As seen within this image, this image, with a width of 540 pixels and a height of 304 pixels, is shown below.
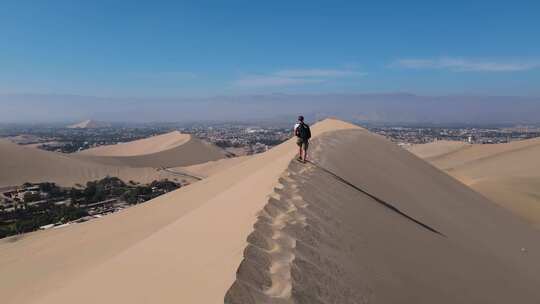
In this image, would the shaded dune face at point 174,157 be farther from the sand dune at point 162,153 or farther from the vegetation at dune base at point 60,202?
the vegetation at dune base at point 60,202

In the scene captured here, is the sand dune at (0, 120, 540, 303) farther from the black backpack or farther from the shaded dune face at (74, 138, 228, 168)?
the shaded dune face at (74, 138, 228, 168)

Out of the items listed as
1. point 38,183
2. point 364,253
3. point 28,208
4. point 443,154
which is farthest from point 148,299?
point 443,154

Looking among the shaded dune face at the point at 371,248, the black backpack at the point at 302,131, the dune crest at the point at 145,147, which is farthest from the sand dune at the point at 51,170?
the shaded dune face at the point at 371,248

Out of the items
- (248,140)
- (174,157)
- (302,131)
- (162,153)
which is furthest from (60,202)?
(248,140)

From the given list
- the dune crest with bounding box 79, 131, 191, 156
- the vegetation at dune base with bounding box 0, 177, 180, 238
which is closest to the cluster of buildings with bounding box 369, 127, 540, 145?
the dune crest with bounding box 79, 131, 191, 156

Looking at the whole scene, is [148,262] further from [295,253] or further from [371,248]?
[371,248]
